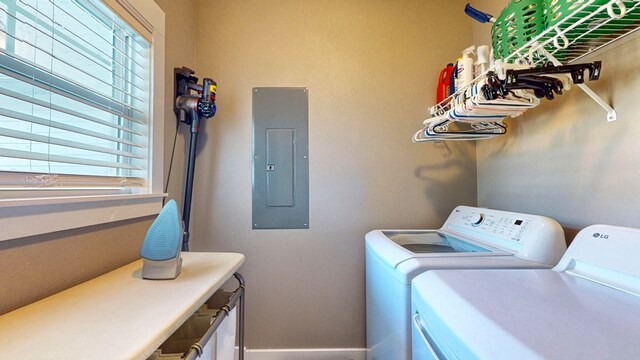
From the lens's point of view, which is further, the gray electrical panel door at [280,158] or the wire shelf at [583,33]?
the gray electrical panel door at [280,158]

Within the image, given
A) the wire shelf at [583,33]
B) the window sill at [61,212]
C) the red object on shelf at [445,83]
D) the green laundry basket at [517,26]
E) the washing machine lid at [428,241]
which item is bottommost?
the washing machine lid at [428,241]

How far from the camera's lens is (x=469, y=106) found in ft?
3.60

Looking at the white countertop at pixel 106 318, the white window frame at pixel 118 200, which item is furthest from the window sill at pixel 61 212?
the white countertop at pixel 106 318

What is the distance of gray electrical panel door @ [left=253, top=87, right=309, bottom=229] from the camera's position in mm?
1759

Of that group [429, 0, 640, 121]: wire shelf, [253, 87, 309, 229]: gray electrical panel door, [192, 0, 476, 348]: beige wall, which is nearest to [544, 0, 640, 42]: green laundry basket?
[429, 0, 640, 121]: wire shelf

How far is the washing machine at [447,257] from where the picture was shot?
36.7 inches

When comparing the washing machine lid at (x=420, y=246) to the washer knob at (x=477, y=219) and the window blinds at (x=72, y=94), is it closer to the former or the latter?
the washer knob at (x=477, y=219)

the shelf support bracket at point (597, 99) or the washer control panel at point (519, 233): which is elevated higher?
the shelf support bracket at point (597, 99)

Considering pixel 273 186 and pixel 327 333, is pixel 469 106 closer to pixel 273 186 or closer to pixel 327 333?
pixel 273 186

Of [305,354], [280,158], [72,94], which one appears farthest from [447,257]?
[72,94]

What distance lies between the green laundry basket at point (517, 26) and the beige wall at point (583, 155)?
1.02ft

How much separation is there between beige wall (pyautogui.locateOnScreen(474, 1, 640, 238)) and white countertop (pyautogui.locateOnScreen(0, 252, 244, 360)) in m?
1.41

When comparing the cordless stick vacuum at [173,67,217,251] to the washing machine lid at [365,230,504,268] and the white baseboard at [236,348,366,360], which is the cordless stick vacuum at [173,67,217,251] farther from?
the washing machine lid at [365,230,504,268]

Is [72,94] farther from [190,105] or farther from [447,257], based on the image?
[447,257]
